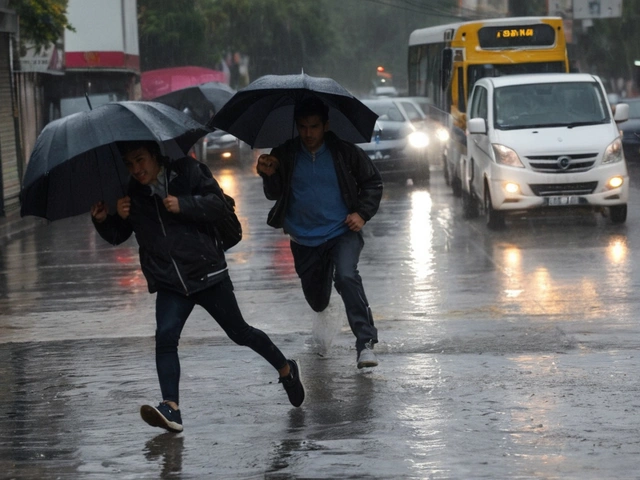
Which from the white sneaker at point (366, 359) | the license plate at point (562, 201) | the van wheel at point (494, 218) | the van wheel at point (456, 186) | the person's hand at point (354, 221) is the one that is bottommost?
the van wheel at point (456, 186)

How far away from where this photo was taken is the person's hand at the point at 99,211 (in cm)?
638

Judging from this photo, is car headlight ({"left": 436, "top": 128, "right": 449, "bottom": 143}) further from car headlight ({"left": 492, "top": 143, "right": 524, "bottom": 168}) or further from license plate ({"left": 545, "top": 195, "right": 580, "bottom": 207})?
license plate ({"left": 545, "top": 195, "right": 580, "bottom": 207})

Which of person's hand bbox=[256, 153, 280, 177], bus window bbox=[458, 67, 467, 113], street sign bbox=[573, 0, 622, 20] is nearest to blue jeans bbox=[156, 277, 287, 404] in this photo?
person's hand bbox=[256, 153, 280, 177]

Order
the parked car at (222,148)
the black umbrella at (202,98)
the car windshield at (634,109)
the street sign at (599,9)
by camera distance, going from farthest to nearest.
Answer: the street sign at (599,9)
the parked car at (222,148)
the car windshield at (634,109)
the black umbrella at (202,98)

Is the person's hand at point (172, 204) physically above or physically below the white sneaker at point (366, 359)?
above

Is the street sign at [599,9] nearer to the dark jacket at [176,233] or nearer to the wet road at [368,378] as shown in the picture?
the wet road at [368,378]

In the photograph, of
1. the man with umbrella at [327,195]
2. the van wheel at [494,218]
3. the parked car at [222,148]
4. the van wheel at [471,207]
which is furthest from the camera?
the parked car at [222,148]

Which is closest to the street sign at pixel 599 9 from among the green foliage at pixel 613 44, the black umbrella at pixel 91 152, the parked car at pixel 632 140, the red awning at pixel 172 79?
the green foliage at pixel 613 44

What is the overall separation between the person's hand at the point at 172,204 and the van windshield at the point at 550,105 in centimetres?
1104

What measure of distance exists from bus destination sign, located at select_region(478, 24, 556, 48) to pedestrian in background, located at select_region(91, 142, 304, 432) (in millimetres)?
18379

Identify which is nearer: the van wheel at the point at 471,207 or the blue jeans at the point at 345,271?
the blue jeans at the point at 345,271

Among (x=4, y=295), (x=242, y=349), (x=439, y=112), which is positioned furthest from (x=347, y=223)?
(x=439, y=112)

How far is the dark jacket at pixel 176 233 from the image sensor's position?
6.38 m

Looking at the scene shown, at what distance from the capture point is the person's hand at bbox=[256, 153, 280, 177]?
7715 mm
